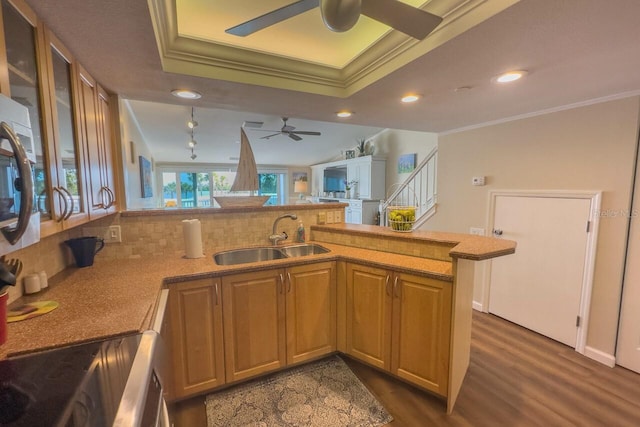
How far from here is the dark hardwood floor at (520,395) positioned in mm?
1737

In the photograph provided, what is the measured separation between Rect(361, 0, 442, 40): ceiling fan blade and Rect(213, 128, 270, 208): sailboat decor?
5.36 ft

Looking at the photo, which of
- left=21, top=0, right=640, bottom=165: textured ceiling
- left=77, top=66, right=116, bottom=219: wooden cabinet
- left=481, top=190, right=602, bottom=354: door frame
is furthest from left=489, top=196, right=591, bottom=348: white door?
left=77, top=66, right=116, bottom=219: wooden cabinet

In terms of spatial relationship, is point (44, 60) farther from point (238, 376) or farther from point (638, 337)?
point (638, 337)

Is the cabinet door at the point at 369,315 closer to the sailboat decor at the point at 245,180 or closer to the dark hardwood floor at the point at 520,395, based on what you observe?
the dark hardwood floor at the point at 520,395

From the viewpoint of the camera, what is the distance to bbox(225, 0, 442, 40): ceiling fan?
3.36 feet

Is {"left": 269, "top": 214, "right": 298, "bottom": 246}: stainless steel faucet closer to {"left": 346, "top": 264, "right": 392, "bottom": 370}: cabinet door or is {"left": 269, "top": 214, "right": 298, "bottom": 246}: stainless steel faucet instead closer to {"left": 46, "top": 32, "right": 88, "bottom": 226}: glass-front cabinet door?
{"left": 346, "top": 264, "right": 392, "bottom": 370}: cabinet door

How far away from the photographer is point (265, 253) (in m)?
2.46

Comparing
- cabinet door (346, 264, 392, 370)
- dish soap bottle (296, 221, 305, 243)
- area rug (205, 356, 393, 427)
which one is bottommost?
area rug (205, 356, 393, 427)

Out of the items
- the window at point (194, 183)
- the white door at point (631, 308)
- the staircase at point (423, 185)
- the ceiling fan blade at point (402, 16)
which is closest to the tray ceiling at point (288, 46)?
the ceiling fan blade at point (402, 16)

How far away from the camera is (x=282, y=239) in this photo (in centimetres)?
253

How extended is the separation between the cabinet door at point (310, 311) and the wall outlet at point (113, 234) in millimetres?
1287

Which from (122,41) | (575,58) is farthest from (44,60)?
(575,58)

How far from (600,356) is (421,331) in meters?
1.75

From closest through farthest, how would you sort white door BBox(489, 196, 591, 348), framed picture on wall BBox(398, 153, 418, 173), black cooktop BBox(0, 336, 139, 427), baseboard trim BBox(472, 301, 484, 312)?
black cooktop BBox(0, 336, 139, 427), white door BBox(489, 196, 591, 348), baseboard trim BBox(472, 301, 484, 312), framed picture on wall BBox(398, 153, 418, 173)
